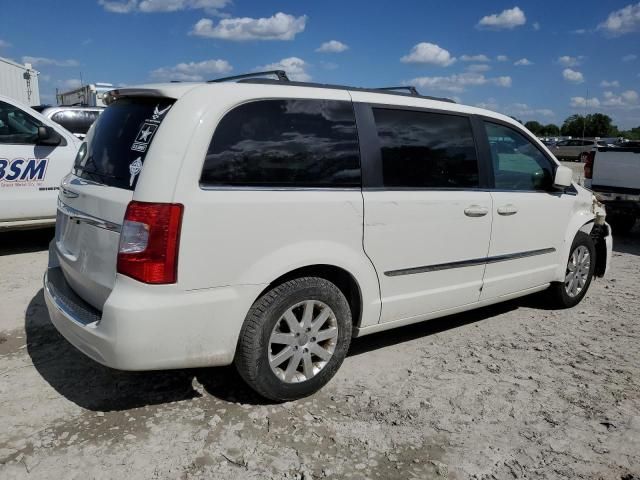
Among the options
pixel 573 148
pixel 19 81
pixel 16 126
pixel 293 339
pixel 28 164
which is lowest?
pixel 293 339

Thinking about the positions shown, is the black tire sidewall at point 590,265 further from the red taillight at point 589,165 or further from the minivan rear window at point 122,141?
the red taillight at point 589,165

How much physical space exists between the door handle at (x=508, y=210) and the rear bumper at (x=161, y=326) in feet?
7.00

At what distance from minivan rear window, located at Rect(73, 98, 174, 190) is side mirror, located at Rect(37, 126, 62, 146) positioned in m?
3.42

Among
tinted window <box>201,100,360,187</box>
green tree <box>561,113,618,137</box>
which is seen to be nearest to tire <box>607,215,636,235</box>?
tinted window <box>201,100,360,187</box>

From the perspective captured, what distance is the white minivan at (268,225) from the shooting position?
2.63 meters

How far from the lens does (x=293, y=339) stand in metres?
3.09

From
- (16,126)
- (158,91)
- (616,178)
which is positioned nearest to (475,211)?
(158,91)

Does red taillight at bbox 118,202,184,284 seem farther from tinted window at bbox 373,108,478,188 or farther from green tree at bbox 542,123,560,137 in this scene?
green tree at bbox 542,123,560,137

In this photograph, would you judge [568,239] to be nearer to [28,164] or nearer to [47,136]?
[47,136]

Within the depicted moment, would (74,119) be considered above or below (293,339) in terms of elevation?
above

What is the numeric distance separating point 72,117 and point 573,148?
36638 millimetres

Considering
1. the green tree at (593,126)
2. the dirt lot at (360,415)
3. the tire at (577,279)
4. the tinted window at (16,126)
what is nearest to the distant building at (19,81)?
the tinted window at (16,126)

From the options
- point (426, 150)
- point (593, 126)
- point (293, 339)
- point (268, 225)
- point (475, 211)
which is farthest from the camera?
point (593, 126)

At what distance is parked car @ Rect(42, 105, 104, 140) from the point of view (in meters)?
9.62
